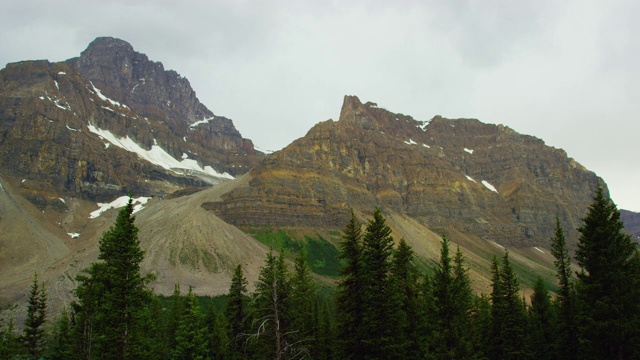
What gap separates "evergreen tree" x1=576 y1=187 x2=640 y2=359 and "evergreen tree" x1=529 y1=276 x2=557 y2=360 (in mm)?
11988

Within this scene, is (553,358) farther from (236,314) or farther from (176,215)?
(176,215)

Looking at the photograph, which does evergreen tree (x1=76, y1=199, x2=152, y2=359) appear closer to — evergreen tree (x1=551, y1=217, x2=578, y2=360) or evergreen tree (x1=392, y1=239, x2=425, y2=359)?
evergreen tree (x1=392, y1=239, x2=425, y2=359)

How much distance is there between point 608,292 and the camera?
87.8 ft

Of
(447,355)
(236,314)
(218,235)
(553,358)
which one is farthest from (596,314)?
(218,235)

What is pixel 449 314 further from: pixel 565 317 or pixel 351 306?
pixel 565 317

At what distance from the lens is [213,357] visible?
1997 inches

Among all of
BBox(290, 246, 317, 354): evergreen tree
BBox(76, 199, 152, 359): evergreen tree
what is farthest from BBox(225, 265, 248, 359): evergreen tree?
BBox(76, 199, 152, 359): evergreen tree

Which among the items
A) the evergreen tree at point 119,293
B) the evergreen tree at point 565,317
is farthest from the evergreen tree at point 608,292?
the evergreen tree at point 119,293

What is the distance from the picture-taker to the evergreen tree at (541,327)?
40500 mm

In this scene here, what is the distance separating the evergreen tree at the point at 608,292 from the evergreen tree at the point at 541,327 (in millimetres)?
11988

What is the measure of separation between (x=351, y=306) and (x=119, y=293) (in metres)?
14.5

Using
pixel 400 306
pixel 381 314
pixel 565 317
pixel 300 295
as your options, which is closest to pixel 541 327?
pixel 565 317

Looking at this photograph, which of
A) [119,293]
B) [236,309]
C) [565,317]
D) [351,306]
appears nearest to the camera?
[351,306]

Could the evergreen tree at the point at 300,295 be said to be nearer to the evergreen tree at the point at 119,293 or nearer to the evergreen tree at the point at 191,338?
the evergreen tree at the point at 191,338
